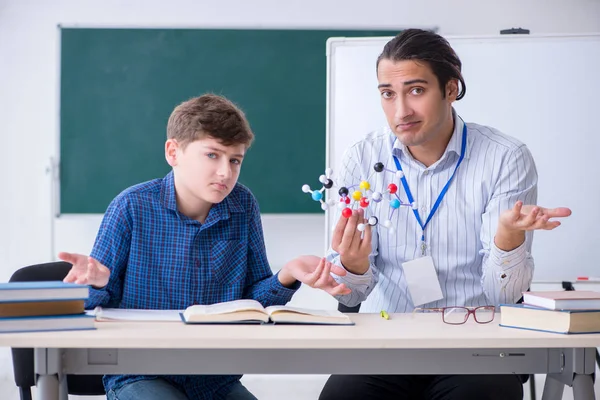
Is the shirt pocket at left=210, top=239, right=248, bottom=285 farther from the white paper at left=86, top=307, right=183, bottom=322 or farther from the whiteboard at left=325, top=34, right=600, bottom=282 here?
the whiteboard at left=325, top=34, right=600, bottom=282

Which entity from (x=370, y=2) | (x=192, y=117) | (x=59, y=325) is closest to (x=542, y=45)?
(x=370, y=2)

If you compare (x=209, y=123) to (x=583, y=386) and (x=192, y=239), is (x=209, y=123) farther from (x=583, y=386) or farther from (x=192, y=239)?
(x=583, y=386)

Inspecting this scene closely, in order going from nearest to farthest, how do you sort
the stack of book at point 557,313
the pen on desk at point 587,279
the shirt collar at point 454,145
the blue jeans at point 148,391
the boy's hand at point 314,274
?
1. the stack of book at point 557,313
2. the blue jeans at point 148,391
3. the boy's hand at point 314,274
4. the shirt collar at point 454,145
5. the pen on desk at point 587,279

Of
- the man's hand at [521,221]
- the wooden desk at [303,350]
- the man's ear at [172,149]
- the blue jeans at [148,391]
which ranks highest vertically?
the man's ear at [172,149]

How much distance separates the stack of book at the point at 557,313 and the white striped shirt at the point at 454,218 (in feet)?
1.20

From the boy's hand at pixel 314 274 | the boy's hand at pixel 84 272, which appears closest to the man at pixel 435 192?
the boy's hand at pixel 314 274

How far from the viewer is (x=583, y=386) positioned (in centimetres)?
166

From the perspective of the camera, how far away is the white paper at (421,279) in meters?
2.12

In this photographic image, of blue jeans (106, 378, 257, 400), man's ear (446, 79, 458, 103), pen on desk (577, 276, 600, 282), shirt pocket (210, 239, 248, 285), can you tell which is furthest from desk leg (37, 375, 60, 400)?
pen on desk (577, 276, 600, 282)

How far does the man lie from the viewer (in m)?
2.14

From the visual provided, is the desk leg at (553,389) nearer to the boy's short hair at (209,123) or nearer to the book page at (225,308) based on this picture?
the book page at (225,308)

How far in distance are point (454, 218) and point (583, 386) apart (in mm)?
688

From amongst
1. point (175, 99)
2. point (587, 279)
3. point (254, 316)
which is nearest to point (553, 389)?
point (254, 316)

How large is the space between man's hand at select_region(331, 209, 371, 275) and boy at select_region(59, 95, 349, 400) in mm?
96
